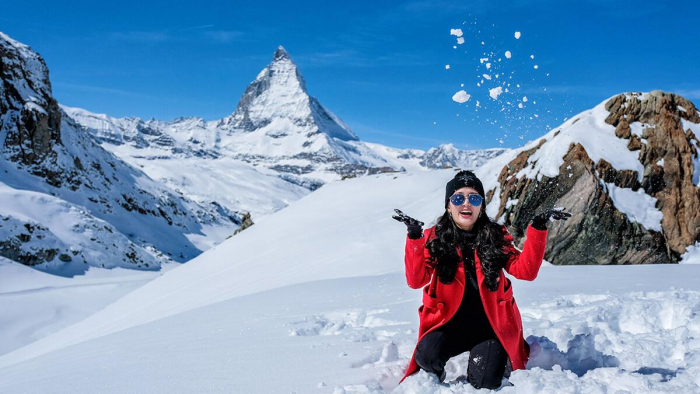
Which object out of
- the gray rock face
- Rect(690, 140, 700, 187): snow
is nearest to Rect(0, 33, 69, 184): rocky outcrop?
the gray rock face

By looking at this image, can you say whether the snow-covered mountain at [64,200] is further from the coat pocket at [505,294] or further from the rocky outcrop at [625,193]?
the coat pocket at [505,294]

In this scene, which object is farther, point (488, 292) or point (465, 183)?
point (465, 183)

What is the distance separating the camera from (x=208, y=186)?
16300 cm

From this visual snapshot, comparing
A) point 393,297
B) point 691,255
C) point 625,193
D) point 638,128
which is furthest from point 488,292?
point 638,128

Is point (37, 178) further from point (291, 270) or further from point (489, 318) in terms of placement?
point (489, 318)

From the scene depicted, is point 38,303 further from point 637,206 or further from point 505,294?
point 505,294

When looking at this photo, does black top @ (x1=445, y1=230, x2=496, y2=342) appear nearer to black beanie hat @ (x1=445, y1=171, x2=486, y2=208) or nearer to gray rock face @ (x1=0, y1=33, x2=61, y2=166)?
black beanie hat @ (x1=445, y1=171, x2=486, y2=208)

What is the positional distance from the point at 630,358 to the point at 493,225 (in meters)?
1.45

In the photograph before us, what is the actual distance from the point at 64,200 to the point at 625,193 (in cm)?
5436

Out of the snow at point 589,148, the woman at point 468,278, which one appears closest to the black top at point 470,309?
the woman at point 468,278

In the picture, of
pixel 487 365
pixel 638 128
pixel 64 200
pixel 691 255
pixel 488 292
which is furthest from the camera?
pixel 64 200

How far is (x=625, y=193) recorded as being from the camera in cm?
1027

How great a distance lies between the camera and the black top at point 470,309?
3.40 meters

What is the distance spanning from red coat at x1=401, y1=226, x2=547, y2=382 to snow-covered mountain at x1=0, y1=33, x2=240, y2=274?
4095 cm
